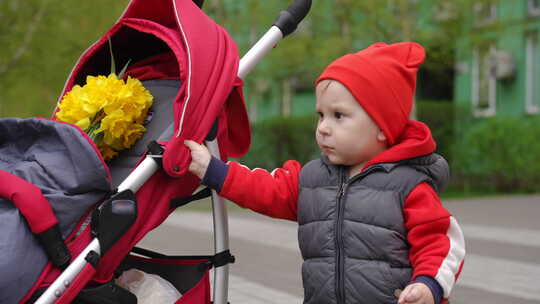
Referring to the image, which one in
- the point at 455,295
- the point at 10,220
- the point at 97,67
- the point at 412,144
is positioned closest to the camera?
the point at 10,220

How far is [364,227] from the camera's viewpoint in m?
2.88

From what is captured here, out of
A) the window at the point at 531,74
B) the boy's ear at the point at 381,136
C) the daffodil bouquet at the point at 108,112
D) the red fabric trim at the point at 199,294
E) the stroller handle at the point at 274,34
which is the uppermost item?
the stroller handle at the point at 274,34

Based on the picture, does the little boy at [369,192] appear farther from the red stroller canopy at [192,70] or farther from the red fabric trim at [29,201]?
the red fabric trim at [29,201]

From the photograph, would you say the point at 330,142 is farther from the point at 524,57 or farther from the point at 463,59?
the point at 524,57

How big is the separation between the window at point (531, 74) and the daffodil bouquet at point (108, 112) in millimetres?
17684

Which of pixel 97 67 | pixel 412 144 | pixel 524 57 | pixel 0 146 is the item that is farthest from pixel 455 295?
pixel 524 57

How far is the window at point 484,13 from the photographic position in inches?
621

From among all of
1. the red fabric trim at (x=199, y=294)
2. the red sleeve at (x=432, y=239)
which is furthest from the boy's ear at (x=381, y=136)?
the red fabric trim at (x=199, y=294)

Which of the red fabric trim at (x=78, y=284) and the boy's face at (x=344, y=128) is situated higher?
the boy's face at (x=344, y=128)

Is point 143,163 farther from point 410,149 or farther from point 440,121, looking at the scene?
point 440,121

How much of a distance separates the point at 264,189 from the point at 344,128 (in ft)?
1.39

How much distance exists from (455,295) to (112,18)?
50.2 ft

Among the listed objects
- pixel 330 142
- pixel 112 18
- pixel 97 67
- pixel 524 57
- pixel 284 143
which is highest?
pixel 97 67

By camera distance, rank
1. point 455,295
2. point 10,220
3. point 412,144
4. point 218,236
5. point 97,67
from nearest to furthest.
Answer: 1. point 10,220
2. point 412,144
3. point 218,236
4. point 97,67
5. point 455,295
